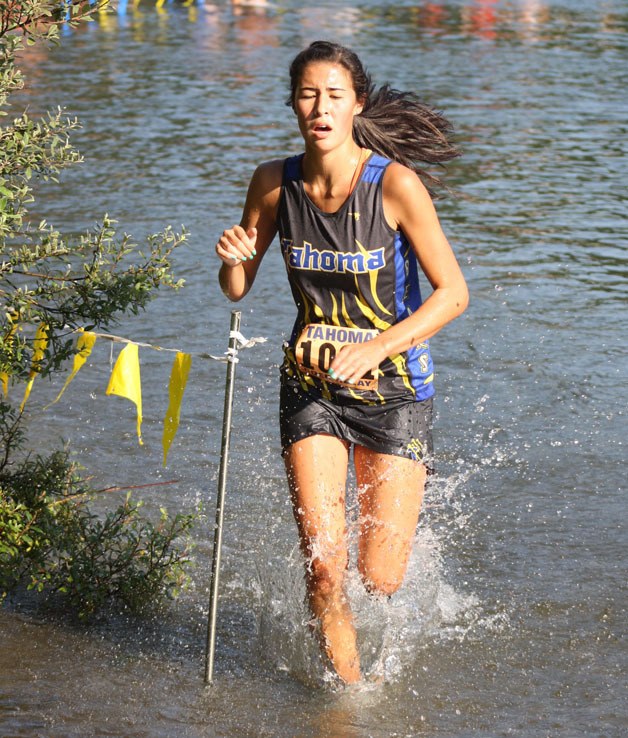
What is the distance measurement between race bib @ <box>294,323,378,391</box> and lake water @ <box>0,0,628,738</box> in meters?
0.88

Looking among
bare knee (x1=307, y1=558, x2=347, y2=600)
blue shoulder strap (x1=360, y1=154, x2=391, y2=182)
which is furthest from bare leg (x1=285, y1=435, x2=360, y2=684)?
blue shoulder strap (x1=360, y1=154, x2=391, y2=182)

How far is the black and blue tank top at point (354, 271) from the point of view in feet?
14.8

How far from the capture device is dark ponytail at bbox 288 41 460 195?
15.4 feet

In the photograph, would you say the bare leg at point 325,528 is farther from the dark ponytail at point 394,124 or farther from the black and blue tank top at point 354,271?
the dark ponytail at point 394,124

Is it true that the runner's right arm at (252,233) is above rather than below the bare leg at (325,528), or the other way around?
above

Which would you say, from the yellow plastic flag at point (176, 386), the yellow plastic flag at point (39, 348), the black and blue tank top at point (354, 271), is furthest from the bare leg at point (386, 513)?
the yellow plastic flag at point (39, 348)

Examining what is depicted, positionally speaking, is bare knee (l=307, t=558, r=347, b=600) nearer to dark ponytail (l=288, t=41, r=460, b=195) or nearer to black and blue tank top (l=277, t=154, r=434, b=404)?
black and blue tank top (l=277, t=154, r=434, b=404)

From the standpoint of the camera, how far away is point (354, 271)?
451 cm

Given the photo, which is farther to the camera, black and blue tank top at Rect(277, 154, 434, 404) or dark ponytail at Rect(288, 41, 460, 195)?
dark ponytail at Rect(288, 41, 460, 195)

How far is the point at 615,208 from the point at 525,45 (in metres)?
14.0

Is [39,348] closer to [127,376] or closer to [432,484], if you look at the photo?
[127,376]

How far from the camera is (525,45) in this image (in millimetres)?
26484

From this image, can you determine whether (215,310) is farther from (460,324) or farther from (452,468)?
(452,468)

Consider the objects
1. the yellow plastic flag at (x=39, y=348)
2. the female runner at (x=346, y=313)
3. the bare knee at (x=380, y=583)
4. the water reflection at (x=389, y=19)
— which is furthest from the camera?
the water reflection at (x=389, y=19)
